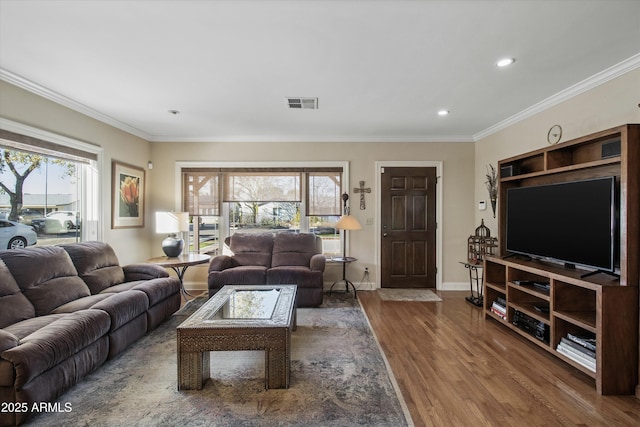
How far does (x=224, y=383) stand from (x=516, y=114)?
4348 mm

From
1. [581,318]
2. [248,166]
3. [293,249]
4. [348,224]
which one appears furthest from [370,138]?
[581,318]

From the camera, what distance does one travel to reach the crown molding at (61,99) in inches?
104

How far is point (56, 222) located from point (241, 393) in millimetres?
2985

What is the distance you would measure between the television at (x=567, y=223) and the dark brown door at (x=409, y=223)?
4.97ft

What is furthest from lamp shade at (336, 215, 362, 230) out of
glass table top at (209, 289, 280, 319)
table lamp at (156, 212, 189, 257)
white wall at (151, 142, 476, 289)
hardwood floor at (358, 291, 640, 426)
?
table lamp at (156, 212, 189, 257)

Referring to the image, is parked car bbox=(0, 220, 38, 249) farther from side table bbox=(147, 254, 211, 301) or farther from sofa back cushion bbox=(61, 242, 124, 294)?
side table bbox=(147, 254, 211, 301)

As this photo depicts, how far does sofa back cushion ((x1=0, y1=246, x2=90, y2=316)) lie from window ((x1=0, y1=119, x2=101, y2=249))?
2.03 ft

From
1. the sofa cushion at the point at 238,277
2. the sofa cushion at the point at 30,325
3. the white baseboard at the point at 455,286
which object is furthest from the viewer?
the white baseboard at the point at 455,286

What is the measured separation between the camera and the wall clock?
3.13m

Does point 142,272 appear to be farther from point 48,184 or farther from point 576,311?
point 576,311

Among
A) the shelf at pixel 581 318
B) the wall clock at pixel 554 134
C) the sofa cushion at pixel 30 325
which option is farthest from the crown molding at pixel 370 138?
the sofa cushion at pixel 30 325

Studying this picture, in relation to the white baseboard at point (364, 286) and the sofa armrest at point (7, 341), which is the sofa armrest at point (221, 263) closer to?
the white baseboard at point (364, 286)

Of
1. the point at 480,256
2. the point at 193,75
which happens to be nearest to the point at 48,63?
the point at 193,75

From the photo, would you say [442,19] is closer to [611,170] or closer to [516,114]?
[611,170]
